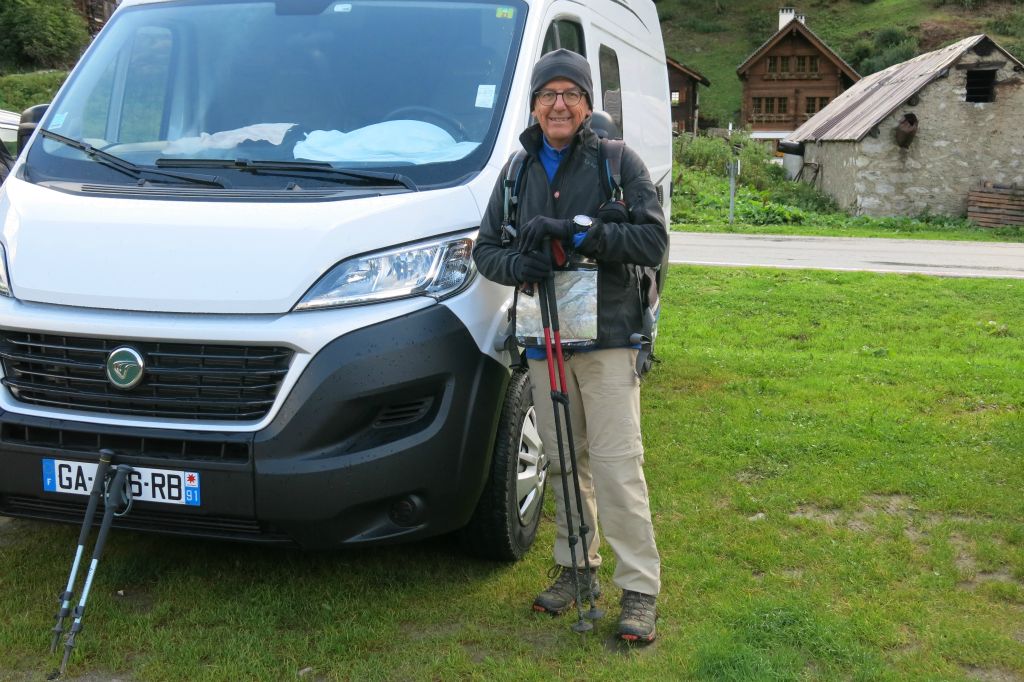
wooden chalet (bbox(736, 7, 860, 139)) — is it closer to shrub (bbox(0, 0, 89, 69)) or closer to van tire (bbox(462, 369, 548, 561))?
shrub (bbox(0, 0, 89, 69))

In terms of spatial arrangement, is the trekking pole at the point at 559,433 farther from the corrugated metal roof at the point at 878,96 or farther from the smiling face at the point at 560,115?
the corrugated metal roof at the point at 878,96

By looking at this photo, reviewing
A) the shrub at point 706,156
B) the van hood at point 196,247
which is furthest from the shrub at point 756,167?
the van hood at point 196,247

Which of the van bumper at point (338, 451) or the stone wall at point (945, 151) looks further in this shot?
the stone wall at point (945, 151)

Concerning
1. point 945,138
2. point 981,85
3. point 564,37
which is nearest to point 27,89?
point 945,138

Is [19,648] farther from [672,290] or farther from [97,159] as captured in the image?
[672,290]

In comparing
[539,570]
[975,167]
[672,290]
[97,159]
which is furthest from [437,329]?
[975,167]

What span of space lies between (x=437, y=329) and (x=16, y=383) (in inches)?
56.3

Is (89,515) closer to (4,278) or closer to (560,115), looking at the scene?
(4,278)

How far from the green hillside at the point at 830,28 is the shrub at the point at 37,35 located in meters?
42.8

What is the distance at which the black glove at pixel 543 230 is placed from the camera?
3.42m

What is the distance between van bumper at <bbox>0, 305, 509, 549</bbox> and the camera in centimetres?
336

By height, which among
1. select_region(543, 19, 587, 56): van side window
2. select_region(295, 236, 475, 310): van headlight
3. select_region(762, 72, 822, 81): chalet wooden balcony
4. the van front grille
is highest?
select_region(762, 72, 822, 81): chalet wooden balcony

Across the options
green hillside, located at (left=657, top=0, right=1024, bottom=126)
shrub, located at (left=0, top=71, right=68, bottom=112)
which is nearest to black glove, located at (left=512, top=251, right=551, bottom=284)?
shrub, located at (left=0, top=71, right=68, bottom=112)

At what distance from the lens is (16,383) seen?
11.7 ft
